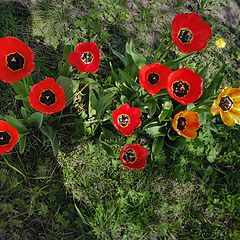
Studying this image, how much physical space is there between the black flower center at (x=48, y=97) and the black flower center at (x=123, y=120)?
47 centimetres

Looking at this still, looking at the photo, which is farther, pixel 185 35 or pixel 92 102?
pixel 92 102

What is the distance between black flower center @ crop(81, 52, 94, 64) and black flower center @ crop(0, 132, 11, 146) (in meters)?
0.67

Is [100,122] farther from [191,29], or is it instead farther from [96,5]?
[96,5]

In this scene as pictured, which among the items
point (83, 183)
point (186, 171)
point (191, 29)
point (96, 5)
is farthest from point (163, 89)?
point (96, 5)

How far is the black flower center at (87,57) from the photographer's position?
254 cm

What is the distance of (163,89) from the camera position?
2.71 m

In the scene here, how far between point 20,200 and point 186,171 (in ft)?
3.93

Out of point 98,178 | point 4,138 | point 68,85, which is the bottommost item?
point 98,178

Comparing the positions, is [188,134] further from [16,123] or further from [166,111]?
[16,123]

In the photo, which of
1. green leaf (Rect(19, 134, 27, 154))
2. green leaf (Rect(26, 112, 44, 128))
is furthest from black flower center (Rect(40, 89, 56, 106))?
green leaf (Rect(19, 134, 27, 154))

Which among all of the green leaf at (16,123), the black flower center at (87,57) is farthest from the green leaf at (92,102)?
the green leaf at (16,123)

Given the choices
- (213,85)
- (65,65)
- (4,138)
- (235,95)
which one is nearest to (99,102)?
(65,65)

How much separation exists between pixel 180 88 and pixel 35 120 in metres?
0.94

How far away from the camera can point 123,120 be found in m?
2.57
